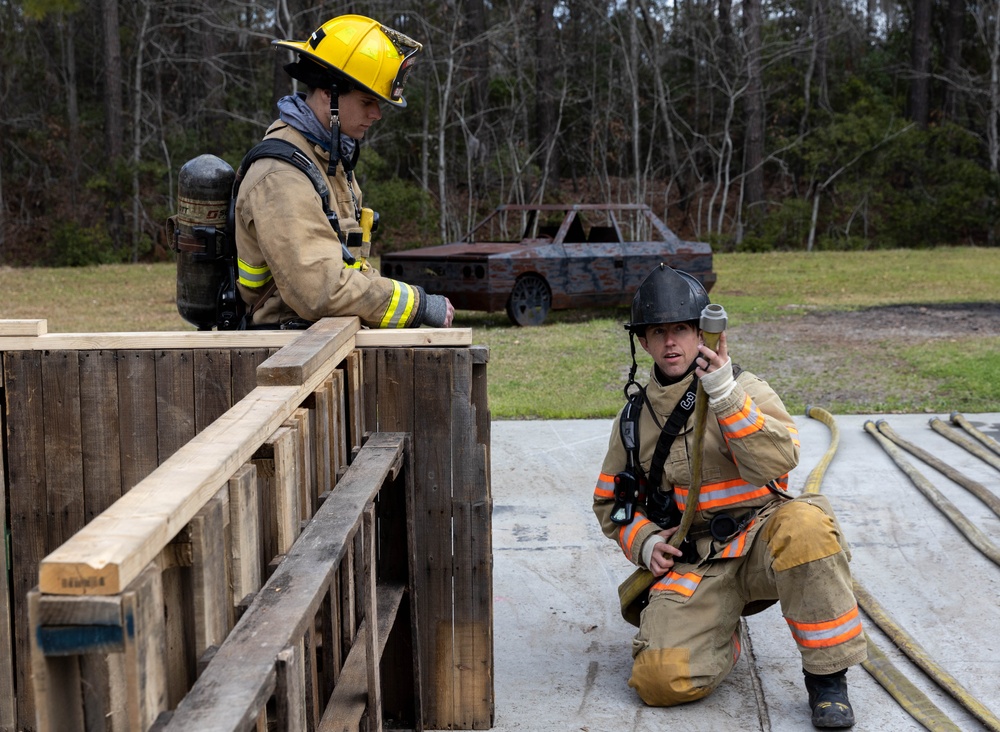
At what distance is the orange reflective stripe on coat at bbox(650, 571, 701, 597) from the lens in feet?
12.4

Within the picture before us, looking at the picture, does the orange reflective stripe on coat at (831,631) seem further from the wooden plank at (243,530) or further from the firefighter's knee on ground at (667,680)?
the wooden plank at (243,530)

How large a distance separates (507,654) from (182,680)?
222 cm

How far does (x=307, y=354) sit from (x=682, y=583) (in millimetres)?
1615

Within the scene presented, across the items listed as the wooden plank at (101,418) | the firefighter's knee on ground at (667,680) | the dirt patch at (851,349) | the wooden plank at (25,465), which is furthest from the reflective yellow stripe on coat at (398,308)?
the dirt patch at (851,349)

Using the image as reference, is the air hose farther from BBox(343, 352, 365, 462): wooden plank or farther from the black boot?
BBox(343, 352, 365, 462): wooden plank

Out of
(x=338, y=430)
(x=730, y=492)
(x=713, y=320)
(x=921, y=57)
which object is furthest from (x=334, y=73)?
(x=921, y=57)

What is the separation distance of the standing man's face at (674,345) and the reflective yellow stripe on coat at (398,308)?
29.5 inches

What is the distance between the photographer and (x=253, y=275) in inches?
150

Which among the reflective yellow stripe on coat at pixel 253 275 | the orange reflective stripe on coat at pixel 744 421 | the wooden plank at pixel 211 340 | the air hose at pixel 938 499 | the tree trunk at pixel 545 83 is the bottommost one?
the air hose at pixel 938 499

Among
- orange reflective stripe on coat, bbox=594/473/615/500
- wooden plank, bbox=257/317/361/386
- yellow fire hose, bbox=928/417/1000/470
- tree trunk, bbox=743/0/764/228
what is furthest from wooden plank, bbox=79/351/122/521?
tree trunk, bbox=743/0/764/228

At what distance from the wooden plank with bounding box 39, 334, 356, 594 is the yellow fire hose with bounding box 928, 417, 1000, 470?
189 inches

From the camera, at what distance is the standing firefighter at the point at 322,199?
3576 millimetres

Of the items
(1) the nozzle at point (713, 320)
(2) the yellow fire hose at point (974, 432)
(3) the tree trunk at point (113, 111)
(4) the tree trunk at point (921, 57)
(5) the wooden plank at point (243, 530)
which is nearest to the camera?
(5) the wooden plank at point (243, 530)

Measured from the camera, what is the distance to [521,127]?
30.8 metres
